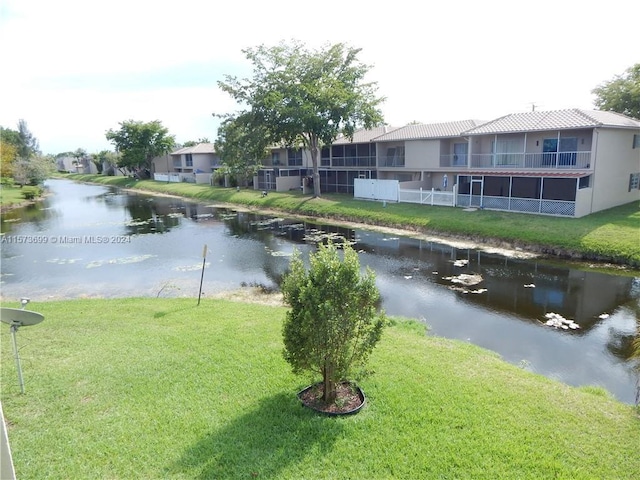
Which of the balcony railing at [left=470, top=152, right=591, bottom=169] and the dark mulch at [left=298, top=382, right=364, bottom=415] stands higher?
the balcony railing at [left=470, top=152, right=591, bottom=169]

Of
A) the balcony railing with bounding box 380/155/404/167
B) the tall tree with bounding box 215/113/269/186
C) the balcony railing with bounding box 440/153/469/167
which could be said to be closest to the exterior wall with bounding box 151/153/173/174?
the tall tree with bounding box 215/113/269/186

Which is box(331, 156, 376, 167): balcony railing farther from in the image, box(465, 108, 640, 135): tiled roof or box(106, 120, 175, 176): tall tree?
box(106, 120, 175, 176): tall tree

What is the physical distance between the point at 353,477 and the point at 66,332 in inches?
355

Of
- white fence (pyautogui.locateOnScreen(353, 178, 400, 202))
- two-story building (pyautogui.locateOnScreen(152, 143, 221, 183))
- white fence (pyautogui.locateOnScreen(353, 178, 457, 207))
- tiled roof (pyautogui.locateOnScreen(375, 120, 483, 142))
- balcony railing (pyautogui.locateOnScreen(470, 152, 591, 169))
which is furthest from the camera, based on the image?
two-story building (pyautogui.locateOnScreen(152, 143, 221, 183))

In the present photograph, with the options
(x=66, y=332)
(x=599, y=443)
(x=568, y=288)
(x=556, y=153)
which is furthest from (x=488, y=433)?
(x=556, y=153)

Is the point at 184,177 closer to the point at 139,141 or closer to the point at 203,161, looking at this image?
the point at 203,161

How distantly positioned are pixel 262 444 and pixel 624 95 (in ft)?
141

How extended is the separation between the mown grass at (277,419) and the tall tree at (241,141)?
103ft

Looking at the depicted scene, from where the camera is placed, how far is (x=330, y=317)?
6.66 metres

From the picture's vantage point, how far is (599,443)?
21.0 ft

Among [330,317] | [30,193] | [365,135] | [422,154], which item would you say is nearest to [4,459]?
[330,317]

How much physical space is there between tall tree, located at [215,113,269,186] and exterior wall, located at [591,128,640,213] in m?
25.8

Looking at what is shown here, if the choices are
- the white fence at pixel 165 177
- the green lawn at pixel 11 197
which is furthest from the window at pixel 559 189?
the white fence at pixel 165 177

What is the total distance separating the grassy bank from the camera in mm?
20480
